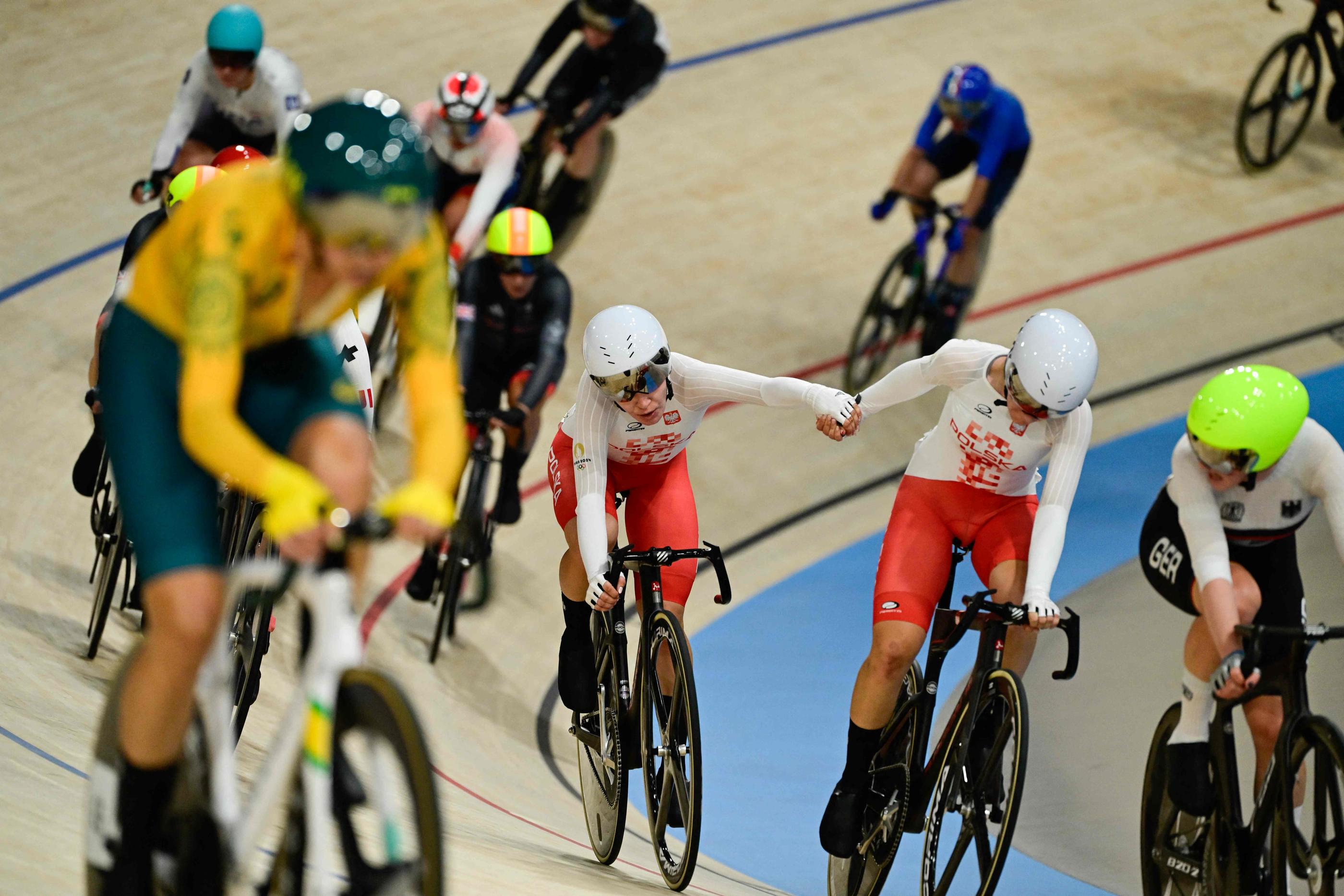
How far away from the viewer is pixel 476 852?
11.5 feet

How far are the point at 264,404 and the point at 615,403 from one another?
5.73 feet

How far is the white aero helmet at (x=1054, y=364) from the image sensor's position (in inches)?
140

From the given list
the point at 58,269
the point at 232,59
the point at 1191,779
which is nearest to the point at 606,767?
the point at 1191,779

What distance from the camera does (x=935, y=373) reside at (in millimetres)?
3906

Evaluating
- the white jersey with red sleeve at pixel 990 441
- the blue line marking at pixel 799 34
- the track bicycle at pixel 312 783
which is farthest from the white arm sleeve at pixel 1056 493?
the blue line marking at pixel 799 34

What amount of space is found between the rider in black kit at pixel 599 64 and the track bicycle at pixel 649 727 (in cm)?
390

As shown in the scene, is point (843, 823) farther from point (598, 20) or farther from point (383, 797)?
point (598, 20)

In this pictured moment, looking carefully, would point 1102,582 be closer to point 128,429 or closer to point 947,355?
point 947,355

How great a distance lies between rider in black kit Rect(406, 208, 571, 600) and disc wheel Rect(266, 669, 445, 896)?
10.6 ft

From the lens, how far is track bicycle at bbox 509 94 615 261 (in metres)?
7.54

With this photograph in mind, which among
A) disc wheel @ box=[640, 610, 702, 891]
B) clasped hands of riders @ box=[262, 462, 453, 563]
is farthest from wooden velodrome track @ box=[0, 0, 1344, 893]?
clasped hands of riders @ box=[262, 462, 453, 563]

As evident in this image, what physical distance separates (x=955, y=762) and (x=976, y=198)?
3.64 metres

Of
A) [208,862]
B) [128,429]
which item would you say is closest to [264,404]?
[128,429]

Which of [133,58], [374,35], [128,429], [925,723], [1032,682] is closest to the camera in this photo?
[128,429]
